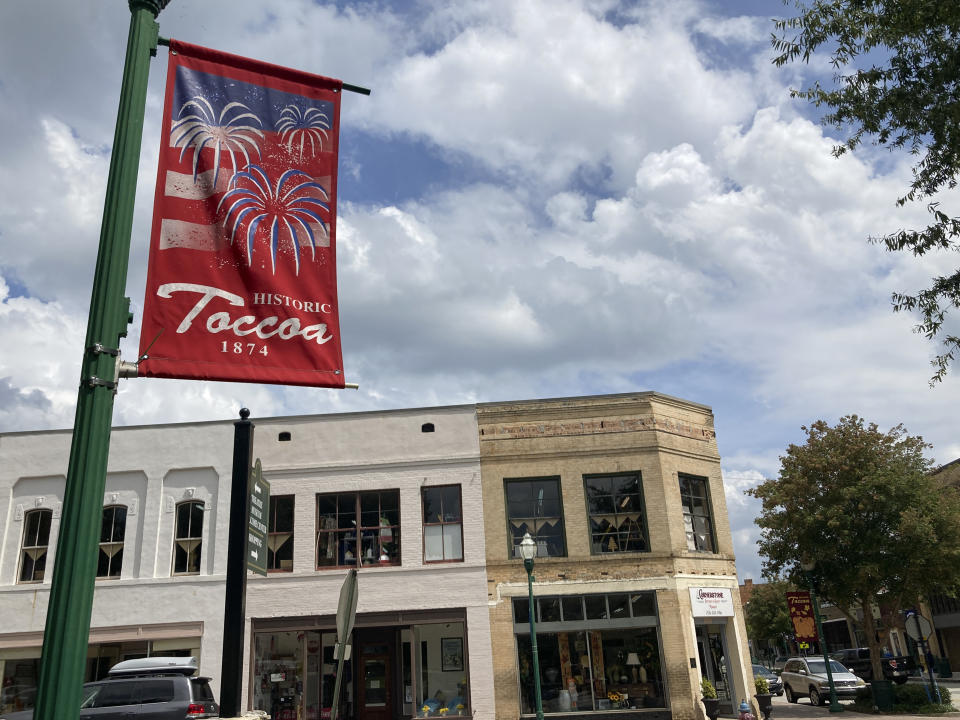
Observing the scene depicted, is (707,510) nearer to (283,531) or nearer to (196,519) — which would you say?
(283,531)

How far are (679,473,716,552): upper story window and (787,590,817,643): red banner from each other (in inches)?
338

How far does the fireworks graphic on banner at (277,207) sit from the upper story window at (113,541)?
20.9 metres

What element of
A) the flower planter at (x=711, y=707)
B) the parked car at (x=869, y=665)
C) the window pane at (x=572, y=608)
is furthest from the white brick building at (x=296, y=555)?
the parked car at (x=869, y=665)

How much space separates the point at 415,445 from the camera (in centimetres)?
2478

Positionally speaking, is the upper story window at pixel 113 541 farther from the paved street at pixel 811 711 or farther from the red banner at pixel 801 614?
the red banner at pixel 801 614

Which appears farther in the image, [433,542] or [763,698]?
[433,542]

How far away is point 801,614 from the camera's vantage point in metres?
31.9

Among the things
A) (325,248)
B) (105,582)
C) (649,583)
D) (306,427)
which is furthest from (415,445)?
(325,248)

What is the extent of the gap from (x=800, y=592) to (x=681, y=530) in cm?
1073

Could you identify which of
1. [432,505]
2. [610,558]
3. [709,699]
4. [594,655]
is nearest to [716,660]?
[709,699]

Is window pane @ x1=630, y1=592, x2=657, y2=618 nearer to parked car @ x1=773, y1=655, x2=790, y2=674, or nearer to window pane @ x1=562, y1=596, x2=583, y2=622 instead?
window pane @ x1=562, y1=596, x2=583, y2=622

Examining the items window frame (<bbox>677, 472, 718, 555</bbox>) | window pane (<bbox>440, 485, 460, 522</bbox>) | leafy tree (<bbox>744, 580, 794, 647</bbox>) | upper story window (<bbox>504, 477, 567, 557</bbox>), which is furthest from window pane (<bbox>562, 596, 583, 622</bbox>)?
leafy tree (<bbox>744, 580, 794, 647</bbox>)

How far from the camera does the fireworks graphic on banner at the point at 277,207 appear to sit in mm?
5848

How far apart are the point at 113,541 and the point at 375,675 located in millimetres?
8850
